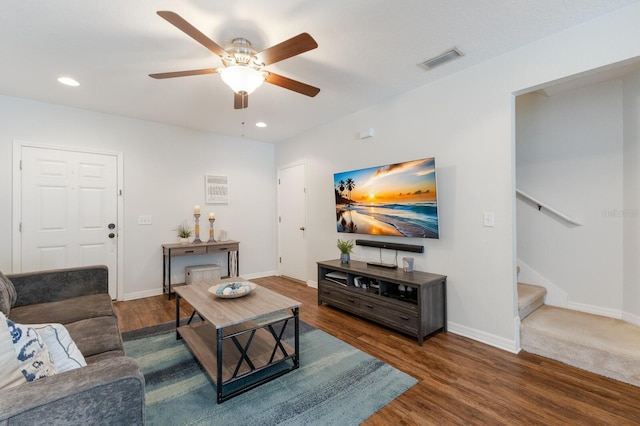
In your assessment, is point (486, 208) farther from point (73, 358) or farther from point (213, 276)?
point (213, 276)

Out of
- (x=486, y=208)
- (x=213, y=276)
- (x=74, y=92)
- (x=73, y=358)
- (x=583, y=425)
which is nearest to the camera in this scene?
(x=73, y=358)

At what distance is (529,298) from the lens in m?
2.77

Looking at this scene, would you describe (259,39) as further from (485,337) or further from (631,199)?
(631,199)

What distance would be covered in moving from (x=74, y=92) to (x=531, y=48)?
448 cm

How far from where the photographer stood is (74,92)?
3156 mm

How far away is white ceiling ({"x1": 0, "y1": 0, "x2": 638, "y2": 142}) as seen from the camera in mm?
1875

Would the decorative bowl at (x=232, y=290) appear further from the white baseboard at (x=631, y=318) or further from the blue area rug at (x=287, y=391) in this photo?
the white baseboard at (x=631, y=318)

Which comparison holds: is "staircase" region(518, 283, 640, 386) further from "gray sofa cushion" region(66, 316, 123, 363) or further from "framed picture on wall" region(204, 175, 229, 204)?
"framed picture on wall" region(204, 175, 229, 204)

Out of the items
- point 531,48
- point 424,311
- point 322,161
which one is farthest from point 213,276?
point 531,48

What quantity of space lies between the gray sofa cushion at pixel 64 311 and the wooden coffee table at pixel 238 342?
58 cm

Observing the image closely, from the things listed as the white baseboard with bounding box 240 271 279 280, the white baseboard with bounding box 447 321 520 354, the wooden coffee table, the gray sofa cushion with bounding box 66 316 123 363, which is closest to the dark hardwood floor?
the white baseboard with bounding box 447 321 520 354

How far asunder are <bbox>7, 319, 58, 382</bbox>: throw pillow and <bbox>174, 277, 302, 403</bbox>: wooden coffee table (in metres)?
0.81

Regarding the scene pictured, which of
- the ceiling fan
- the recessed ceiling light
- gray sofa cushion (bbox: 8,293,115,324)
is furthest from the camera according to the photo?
the recessed ceiling light

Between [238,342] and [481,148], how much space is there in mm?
2581
